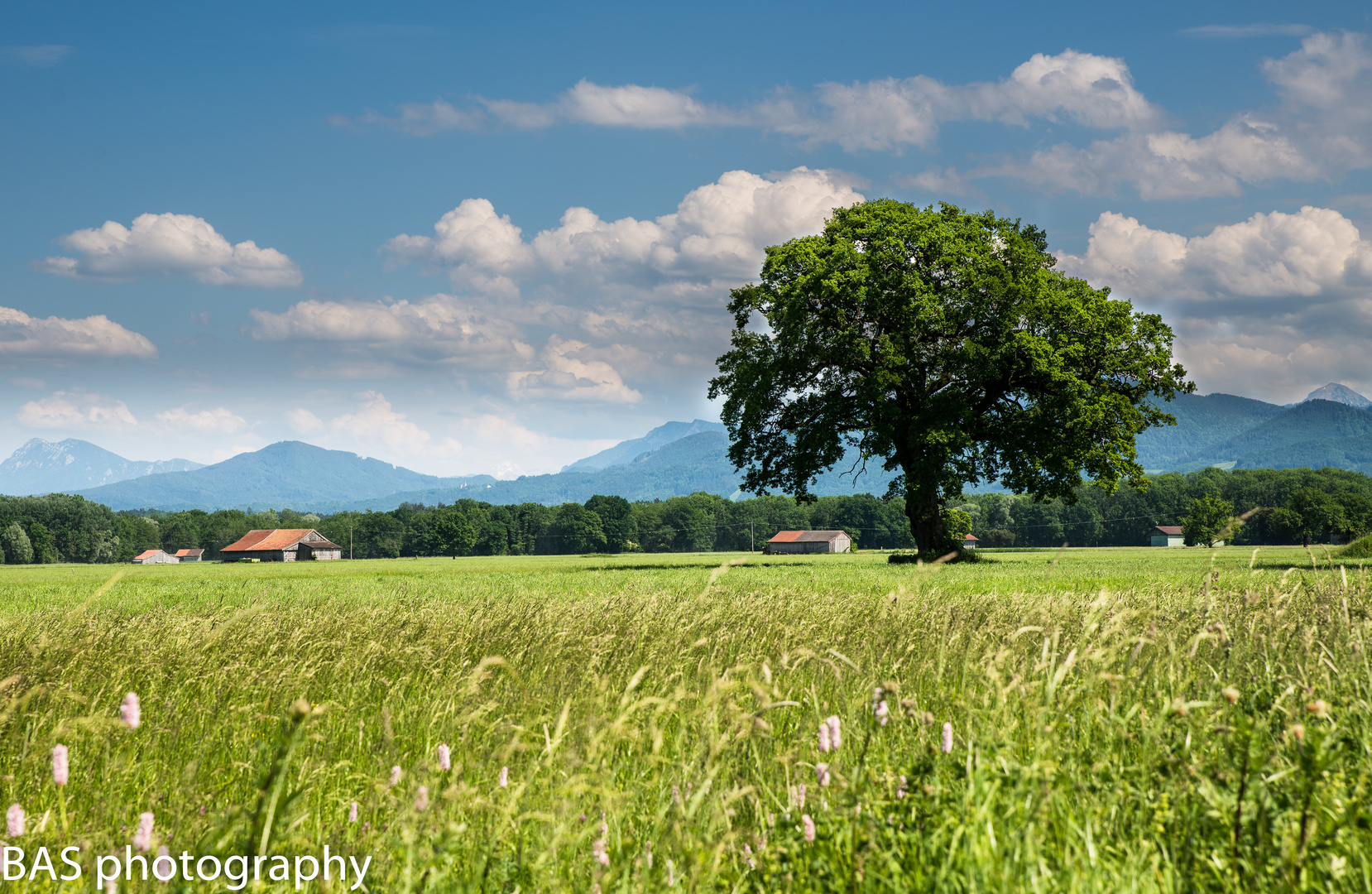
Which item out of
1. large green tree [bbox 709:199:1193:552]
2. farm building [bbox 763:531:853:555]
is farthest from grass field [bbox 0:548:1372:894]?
farm building [bbox 763:531:853:555]

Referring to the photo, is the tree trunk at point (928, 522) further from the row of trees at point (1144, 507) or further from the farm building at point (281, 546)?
the farm building at point (281, 546)

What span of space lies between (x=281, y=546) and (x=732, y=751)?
147 metres

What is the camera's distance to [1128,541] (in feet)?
486

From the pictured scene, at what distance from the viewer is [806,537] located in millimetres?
160625

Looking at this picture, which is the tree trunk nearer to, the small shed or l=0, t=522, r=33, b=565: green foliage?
the small shed

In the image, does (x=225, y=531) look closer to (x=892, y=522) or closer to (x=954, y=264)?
(x=892, y=522)

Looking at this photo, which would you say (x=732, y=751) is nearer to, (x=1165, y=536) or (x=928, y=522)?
(x=928, y=522)

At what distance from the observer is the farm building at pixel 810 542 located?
15812 cm

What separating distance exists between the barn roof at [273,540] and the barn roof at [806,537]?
84.6 m

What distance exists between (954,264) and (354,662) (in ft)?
95.5

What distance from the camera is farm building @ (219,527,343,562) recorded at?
135 m

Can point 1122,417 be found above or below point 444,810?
above

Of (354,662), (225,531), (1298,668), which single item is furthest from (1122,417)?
(225,531)

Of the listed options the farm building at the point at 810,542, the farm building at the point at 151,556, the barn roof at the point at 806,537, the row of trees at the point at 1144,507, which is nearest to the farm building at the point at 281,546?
the farm building at the point at 151,556
